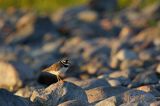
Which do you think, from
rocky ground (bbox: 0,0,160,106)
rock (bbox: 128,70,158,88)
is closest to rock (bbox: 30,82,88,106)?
rocky ground (bbox: 0,0,160,106)

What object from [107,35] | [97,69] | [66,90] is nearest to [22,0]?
[107,35]

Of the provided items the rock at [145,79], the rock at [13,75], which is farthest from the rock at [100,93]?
the rock at [13,75]

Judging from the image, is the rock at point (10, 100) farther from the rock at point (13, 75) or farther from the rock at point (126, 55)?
the rock at point (126, 55)

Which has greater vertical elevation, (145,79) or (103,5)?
(103,5)

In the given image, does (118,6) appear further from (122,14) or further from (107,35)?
(107,35)

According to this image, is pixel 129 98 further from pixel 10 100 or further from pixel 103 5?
pixel 103 5

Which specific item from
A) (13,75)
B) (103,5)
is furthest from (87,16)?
(13,75)
